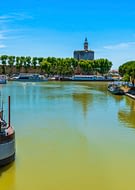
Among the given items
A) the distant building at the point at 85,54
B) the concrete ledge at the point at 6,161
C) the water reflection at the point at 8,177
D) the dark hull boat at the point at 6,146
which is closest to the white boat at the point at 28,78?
the distant building at the point at 85,54

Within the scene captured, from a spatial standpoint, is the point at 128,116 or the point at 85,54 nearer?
the point at 128,116

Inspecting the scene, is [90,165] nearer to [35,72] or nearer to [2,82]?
[2,82]

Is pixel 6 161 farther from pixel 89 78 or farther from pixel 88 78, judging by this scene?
pixel 88 78

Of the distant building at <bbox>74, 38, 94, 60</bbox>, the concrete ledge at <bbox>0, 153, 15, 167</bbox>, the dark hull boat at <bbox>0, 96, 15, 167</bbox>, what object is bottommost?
the concrete ledge at <bbox>0, 153, 15, 167</bbox>

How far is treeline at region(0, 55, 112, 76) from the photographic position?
431 feet

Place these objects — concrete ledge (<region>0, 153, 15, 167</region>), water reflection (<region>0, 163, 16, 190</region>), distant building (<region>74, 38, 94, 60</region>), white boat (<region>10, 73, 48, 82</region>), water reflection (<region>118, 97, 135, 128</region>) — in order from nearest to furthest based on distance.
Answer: water reflection (<region>0, 163, 16, 190</region>)
concrete ledge (<region>0, 153, 15, 167</region>)
water reflection (<region>118, 97, 135, 128</region>)
white boat (<region>10, 73, 48, 82</region>)
distant building (<region>74, 38, 94, 60</region>)

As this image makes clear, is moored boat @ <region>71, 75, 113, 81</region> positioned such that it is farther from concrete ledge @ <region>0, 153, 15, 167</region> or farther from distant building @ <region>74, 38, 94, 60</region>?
concrete ledge @ <region>0, 153, 15, 167</region>

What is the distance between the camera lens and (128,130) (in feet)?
86.0

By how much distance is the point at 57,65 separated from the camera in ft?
440

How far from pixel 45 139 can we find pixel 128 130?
7.42 meters

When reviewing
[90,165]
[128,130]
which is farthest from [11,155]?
[128,130]

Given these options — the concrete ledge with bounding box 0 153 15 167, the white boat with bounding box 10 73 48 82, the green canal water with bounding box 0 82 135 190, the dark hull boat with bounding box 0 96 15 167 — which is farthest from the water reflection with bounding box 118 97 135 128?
the white boat with bounding box 10 73 48 82

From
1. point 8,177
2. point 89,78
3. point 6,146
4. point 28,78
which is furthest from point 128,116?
point 89,78

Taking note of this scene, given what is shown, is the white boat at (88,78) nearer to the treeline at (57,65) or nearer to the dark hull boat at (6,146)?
the treeline at (57,65)
